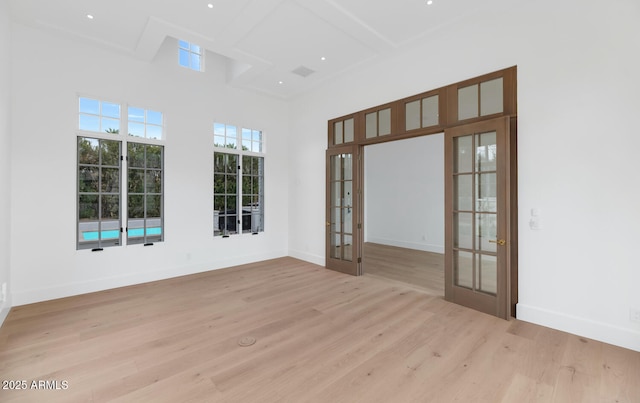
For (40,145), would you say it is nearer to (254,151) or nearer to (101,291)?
(101,291)

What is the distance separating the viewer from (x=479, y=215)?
3.54 metres

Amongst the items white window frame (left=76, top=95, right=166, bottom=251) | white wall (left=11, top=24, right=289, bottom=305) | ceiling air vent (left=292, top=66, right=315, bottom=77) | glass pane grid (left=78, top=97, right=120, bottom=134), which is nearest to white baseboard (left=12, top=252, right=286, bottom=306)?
white wall (left=11, top=24, right=289, bottom=305)

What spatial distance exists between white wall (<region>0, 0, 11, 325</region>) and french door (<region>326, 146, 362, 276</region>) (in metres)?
4.50

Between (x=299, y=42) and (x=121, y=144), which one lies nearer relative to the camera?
(x=299, y=42)

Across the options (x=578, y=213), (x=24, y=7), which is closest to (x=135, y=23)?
(x=24, y=7)

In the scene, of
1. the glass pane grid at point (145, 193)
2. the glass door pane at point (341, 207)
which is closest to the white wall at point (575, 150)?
the glass door pane at point (341, 207)

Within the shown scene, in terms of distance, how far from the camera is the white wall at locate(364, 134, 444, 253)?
7.34m

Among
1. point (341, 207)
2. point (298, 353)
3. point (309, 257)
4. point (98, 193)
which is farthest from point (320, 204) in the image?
point (98, 193)

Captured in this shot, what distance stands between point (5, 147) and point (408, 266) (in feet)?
21.2

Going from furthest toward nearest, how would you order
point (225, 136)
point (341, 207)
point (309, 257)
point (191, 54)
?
point (309, 257), point (225, 136), point (341, 207), point (191, 54)

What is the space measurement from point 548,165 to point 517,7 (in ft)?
6.26

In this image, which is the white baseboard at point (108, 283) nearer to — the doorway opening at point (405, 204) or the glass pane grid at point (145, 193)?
the glass pane grid at point (145, 193)

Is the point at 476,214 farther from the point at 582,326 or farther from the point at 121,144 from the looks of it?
the point at 121,144

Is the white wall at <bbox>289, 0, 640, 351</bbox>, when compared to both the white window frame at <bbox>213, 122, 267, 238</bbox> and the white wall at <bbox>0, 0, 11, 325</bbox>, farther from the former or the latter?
the white wall at <bbox>0, 0, 11, 325</bbox>
